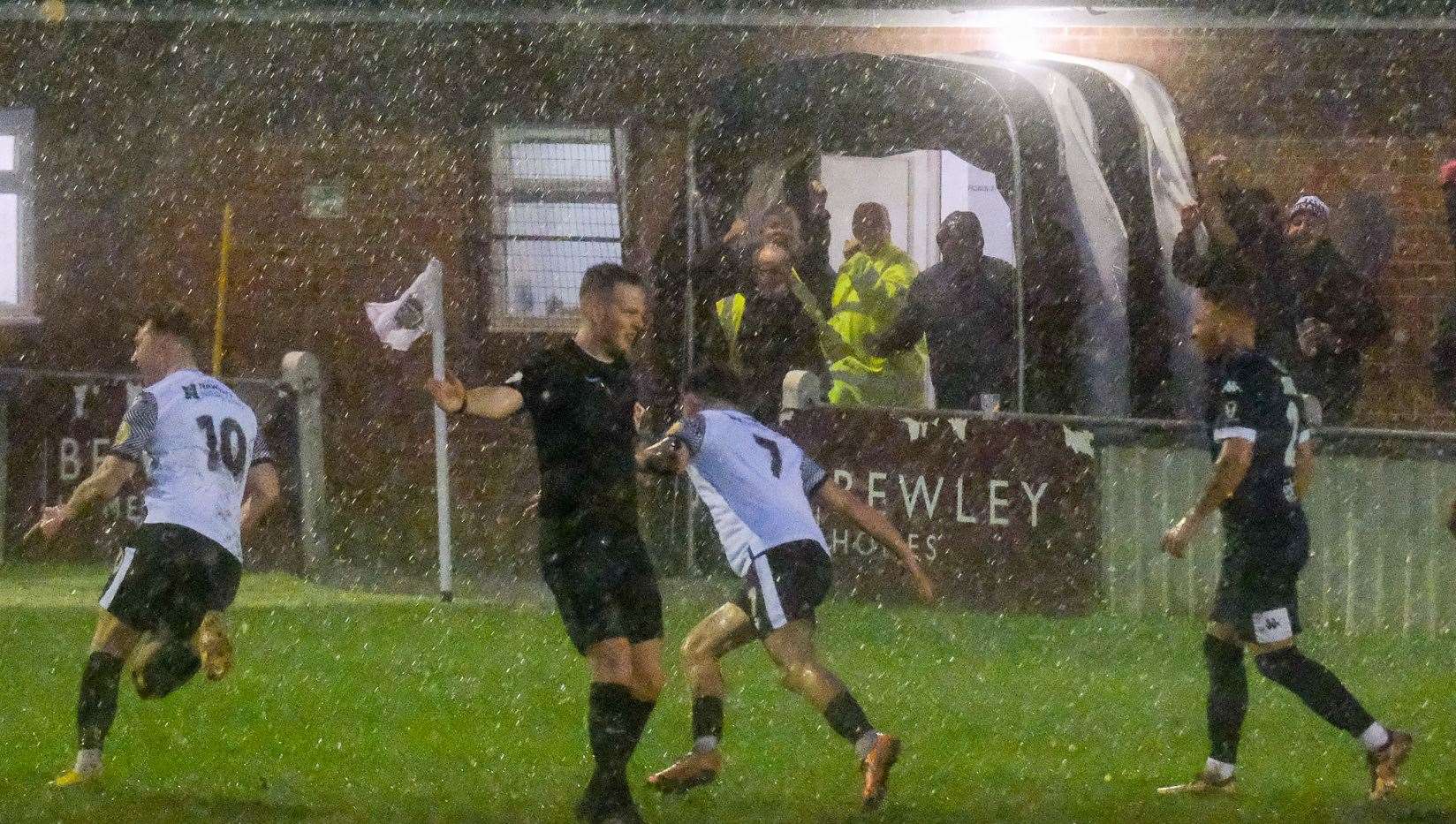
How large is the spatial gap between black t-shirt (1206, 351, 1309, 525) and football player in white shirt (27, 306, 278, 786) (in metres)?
3.24

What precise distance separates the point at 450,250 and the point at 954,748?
9.30 meters

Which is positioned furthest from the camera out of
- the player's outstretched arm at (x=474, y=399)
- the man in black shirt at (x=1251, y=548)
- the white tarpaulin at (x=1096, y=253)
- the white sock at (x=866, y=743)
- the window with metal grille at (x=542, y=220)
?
the window with metal grille at (x=542, y=220)

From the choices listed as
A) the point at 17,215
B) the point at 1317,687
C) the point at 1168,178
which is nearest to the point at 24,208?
the point at 17,215

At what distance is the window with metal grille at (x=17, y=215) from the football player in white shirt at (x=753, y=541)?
11050 mm

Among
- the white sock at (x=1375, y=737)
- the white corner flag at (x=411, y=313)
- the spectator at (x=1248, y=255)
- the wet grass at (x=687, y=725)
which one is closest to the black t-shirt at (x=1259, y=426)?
the white sock at (x=1375, y=737)

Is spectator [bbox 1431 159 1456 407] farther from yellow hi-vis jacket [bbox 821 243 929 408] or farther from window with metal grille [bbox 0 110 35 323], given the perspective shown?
window with metal grille [bbox 0 110 35 323]

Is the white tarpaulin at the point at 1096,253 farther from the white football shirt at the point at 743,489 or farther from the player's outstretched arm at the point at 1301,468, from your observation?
the white football shirt at the point at 743,489

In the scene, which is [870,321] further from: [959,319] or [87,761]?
[87,761]

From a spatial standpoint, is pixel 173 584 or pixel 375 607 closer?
pixel 173 584

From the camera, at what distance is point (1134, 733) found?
352 inches

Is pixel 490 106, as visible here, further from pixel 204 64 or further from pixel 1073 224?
pixel 1073 224

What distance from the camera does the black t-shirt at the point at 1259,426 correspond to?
7.52 metres

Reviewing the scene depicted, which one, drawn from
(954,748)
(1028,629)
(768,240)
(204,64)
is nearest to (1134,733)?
(954,748)

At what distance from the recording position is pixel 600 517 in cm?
688
